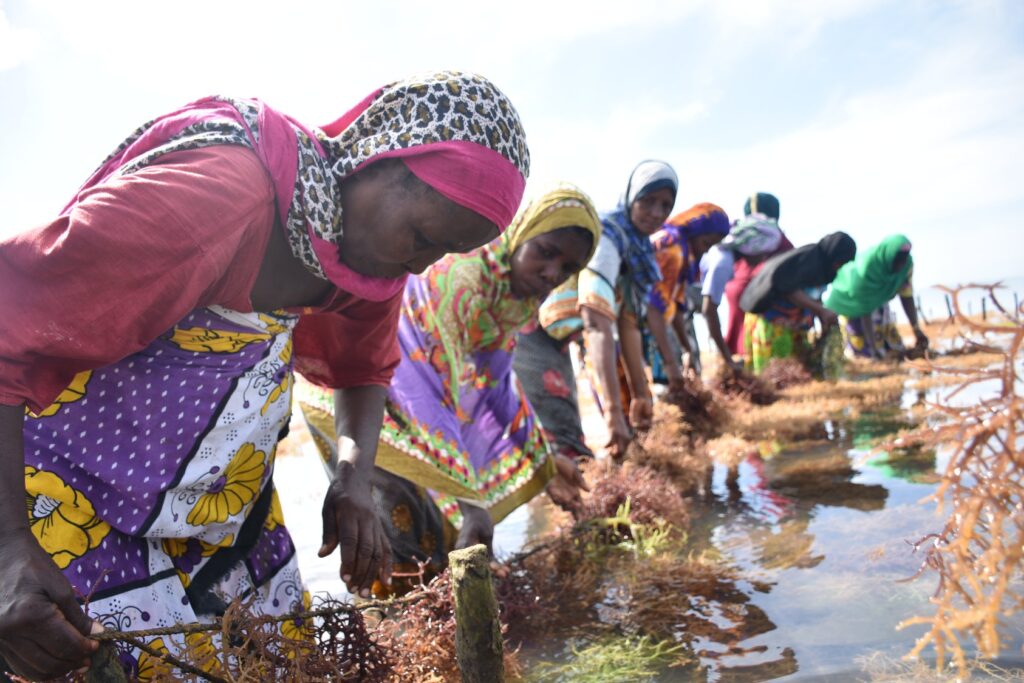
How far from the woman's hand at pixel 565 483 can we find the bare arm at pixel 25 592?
9.16 ft

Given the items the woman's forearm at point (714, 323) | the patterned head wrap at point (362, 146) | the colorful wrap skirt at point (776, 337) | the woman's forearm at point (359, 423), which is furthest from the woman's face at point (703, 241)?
the patterned head wrap at point (362, 146)

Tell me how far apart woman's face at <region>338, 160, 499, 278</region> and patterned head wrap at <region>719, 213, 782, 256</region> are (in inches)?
364

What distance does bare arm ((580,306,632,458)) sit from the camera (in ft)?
16.3

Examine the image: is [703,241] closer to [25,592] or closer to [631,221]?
[631,221]

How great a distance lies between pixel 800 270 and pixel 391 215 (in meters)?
8.67

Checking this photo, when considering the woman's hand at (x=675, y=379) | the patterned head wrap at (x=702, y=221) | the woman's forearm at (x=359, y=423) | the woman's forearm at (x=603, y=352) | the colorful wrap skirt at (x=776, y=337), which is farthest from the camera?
the colorful wrap skirt at (x=776, y=337)

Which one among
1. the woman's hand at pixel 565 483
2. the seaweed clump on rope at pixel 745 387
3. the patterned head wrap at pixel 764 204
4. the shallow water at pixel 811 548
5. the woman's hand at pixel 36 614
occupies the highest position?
the patterned head wrap at pixel 764 204

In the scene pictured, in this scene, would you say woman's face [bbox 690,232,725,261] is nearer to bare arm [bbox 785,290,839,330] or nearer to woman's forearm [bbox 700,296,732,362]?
woman's forearm [bbox 700,296,732,362]

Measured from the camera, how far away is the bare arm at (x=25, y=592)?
4.40 feet

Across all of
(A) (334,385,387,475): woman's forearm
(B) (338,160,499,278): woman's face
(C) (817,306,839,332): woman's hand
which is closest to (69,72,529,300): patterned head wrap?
(B) (338,160,499,278): woman's face

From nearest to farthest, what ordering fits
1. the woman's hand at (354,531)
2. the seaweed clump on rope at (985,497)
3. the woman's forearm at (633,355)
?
the seaweed clump on rope at (985,497)
the woman's hand at (354,531)
the woman's forearm at (633,355)

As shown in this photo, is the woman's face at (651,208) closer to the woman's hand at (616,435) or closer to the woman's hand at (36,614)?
the woman's hand at (616,435)

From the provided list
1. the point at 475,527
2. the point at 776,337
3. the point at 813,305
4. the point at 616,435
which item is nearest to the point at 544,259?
the point at 475,527

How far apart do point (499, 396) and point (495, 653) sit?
2.11 meters
